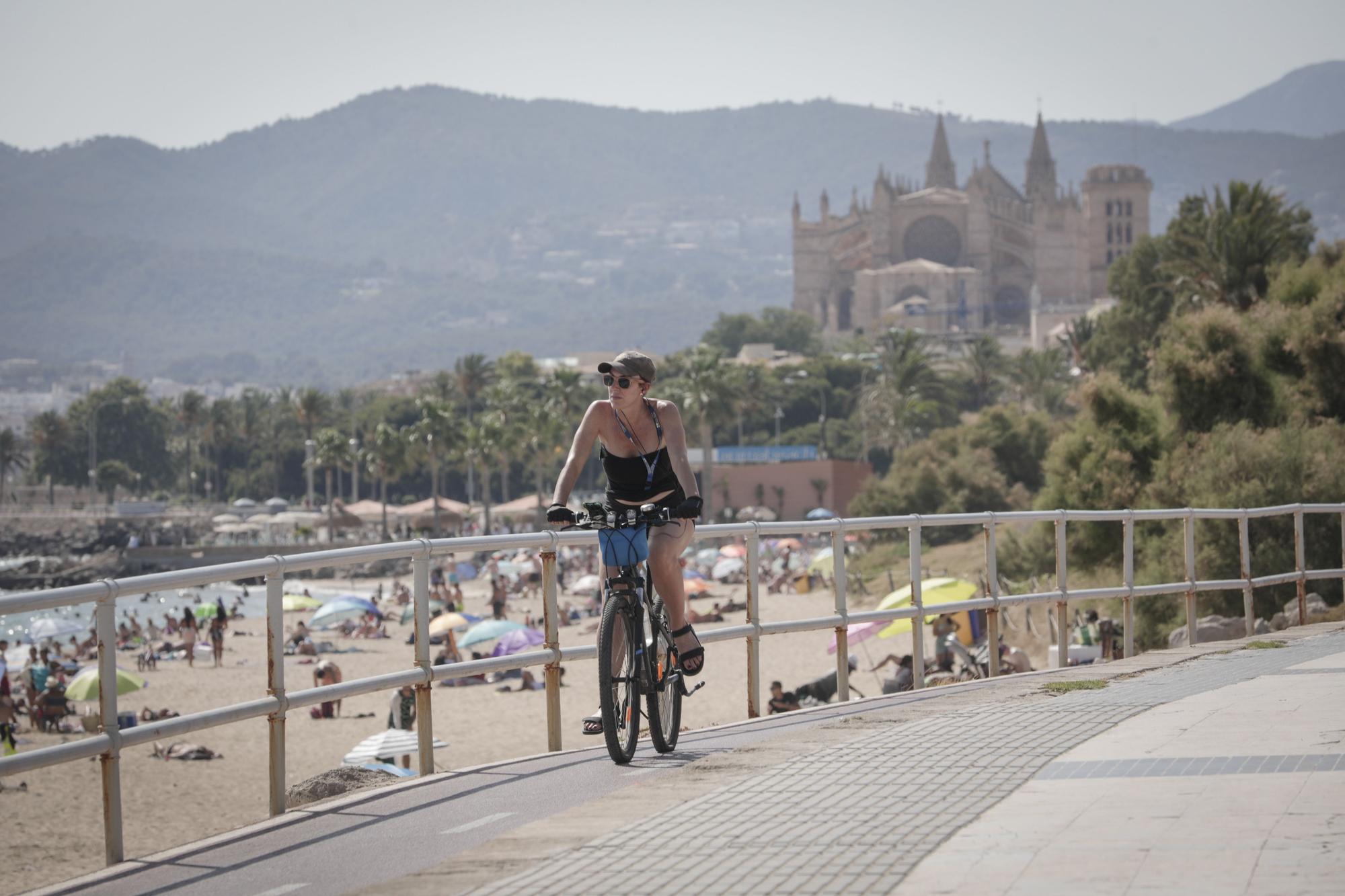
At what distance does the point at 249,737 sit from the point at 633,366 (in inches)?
893

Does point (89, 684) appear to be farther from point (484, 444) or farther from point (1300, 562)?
point (484, 444)

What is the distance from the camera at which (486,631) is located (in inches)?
1302

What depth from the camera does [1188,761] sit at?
6770 millimetres

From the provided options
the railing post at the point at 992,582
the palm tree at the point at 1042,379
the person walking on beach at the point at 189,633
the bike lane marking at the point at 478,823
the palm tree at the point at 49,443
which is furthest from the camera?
the palm tree at the point at 49,443

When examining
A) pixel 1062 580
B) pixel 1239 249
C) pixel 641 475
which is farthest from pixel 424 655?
pixel 1239 249

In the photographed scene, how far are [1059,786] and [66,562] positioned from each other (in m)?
107

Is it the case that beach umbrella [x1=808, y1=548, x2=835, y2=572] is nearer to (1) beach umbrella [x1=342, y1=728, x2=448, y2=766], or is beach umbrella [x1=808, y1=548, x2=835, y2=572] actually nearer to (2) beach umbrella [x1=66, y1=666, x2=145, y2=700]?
(2) beach umbrella [x1=66, y1=666, x2=145, y2=700]

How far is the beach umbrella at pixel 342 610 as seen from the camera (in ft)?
140

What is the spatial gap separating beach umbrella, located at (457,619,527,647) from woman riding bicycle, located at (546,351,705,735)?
976 inches

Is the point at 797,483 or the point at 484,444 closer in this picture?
→ the point at 797,483

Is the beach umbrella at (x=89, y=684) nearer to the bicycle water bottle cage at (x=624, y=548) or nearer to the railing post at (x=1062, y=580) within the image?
the railing post at (x=1062, y=580)

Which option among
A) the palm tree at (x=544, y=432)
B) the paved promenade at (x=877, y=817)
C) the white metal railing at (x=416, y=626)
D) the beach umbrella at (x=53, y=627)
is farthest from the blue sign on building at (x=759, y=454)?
the paved promenade at (x=877, y=817)

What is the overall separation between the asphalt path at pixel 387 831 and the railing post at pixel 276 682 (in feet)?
0.45

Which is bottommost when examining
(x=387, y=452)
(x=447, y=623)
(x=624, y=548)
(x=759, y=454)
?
(x=447, y=623)
